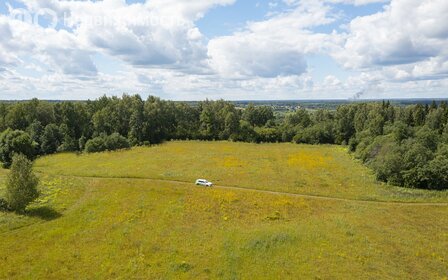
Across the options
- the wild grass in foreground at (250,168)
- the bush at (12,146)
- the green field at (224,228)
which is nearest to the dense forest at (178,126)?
the bush at (12,146)

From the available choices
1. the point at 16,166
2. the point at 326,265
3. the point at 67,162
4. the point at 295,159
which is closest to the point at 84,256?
the point at 16,166

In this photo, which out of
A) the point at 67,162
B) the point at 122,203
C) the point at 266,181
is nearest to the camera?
the point at 122,203

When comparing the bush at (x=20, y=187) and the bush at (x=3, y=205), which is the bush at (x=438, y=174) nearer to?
the bush at (x=20, y=187)

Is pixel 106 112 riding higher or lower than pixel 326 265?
higher

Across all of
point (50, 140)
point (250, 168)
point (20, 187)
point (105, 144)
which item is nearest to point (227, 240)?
point (20, 187)

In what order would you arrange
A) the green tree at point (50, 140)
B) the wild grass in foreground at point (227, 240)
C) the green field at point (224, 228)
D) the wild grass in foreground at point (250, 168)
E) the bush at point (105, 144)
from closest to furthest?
the wild grass in foreground at point (227, 240) < the green field at point (224, 228) < the wild grass in foreground at point (250, 168) < the bush at point (105, 144) < the green tree at point (50, 140)

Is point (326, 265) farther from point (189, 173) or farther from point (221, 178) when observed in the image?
point (189, 173)
